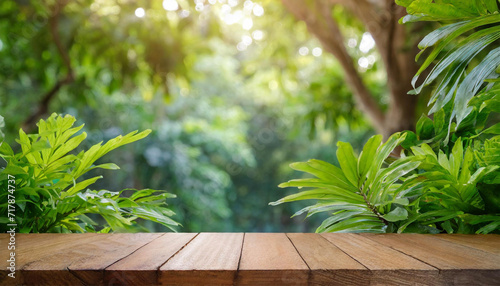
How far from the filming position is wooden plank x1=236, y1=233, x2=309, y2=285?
0.46 metres

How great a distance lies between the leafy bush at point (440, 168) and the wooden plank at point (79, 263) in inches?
13.3

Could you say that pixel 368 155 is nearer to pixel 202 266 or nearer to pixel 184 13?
pixel 202 266

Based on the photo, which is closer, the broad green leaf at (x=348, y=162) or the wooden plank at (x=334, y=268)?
the wooden plank at (x=334, y=268)

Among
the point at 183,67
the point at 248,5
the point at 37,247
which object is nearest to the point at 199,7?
the point at 183,67

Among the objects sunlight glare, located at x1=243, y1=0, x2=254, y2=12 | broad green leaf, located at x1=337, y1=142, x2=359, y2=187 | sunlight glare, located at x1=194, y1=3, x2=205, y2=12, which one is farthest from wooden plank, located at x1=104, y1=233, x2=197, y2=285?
sunlight glare, located at x1=243, y1=0, x2=254, y2=12

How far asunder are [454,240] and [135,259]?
0.52 metres

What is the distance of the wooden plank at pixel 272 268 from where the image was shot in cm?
46

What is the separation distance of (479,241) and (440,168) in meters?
0.17

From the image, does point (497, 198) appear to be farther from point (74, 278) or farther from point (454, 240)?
point (74, 278)

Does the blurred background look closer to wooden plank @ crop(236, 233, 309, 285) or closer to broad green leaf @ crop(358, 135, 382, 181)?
broad green leaf @ crop(358, 135, 382, 181)

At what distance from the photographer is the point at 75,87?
292 cm

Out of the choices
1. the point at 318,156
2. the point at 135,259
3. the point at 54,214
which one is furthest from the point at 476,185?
the point at 318,156

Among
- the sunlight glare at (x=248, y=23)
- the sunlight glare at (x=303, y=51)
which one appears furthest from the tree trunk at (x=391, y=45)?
the sunlight glare at (x=303, y=51)

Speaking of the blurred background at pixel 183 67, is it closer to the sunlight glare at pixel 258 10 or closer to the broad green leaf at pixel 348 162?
the sunlight glare at pixel 258 10
